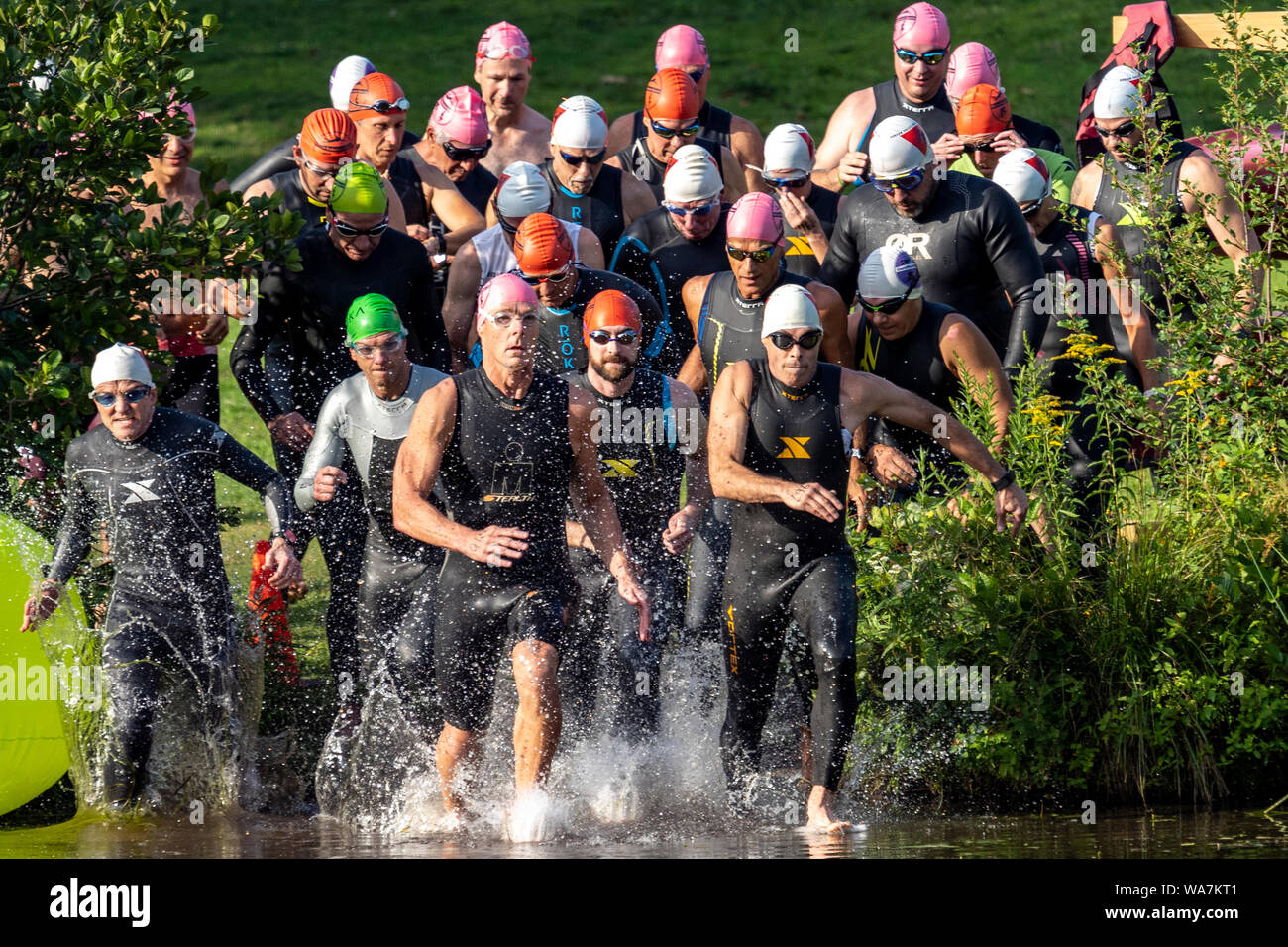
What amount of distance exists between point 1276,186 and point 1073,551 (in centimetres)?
207

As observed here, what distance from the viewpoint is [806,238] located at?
10109 mm

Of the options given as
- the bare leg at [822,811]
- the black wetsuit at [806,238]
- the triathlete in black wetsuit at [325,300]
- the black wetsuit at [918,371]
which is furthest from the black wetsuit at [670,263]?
the bare leg at [822,811]

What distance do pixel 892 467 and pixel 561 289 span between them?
71.5 inches

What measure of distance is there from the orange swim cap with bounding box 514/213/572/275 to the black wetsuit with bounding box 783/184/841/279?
54.5 inches

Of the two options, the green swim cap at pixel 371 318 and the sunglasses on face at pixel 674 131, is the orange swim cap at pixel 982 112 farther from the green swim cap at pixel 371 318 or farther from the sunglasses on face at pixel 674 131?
the green swim cap at pixel 371 318

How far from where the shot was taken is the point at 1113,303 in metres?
9.92

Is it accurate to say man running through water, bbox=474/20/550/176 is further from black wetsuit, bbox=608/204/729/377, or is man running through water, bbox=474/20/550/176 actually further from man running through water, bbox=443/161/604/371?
black wetsuit, bbox=608/204/729/377

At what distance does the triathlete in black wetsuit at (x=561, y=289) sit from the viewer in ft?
29.6

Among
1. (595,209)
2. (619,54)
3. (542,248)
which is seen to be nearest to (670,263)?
(595,209)

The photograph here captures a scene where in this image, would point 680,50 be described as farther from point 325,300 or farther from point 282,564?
point 282,564

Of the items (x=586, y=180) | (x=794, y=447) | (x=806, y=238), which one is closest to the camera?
(x=794, y=447)

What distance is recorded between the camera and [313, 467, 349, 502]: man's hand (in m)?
8.57

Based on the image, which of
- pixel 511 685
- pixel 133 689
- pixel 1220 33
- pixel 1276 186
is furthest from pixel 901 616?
pixel 1220 33

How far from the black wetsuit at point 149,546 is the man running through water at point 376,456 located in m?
0.33
